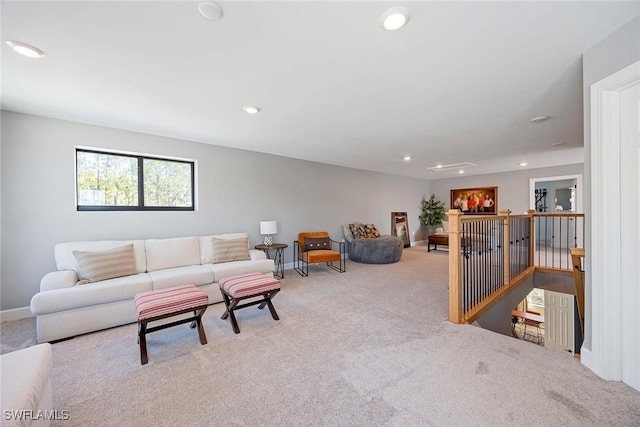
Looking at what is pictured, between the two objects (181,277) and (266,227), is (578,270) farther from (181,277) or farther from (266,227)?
(181,277)

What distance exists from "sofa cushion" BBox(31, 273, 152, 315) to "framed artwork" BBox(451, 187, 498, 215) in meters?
8.28

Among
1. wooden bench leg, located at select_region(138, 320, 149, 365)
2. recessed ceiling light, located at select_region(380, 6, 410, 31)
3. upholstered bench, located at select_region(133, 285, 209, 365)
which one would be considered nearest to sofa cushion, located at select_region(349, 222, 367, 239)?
upholstered bench, located at select_region(133, 285, 209, 365)

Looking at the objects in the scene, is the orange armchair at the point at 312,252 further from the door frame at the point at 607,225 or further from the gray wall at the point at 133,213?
the door frame at the point at 607,225

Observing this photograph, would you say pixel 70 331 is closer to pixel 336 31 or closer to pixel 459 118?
pixel 336 31

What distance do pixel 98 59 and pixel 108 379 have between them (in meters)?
2.47

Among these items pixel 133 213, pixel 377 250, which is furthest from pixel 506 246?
pixel 133 213

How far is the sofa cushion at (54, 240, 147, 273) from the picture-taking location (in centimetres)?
290

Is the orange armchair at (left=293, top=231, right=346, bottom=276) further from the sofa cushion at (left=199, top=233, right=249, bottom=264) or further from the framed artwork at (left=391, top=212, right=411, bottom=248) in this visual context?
the framed artwork at (left=391, top=212, right=411, bottom=248)

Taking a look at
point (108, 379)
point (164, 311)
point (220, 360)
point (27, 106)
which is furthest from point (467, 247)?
point (27, 106)

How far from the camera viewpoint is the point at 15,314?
289 cm

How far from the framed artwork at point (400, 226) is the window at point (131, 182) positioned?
19.3ft

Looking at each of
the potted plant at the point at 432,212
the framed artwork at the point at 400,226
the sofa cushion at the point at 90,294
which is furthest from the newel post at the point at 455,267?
the potted plant at the point at 432,212

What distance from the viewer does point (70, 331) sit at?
7.99 ft

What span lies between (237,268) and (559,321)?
24.4 ft
